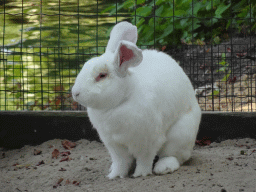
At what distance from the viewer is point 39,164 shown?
3225mm

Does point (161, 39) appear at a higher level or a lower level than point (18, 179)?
higher

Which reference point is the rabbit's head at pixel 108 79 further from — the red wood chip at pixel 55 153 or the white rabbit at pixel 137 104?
the red wood chip at pixel 55 153

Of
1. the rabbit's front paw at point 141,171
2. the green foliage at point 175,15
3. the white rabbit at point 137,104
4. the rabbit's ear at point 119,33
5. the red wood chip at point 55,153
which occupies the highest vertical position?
the green foliage at point 175,15

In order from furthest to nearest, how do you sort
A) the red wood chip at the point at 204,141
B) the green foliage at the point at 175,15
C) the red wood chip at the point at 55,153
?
the green foliage at the point at 175,15 < the red wood chip at the point at 204,141 < the red wood chip at the point at 55,153

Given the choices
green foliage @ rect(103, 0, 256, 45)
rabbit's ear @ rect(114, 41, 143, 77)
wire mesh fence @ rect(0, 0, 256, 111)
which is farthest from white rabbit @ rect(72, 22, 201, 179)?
green foliage @ rect(103, 0, 256, 45)

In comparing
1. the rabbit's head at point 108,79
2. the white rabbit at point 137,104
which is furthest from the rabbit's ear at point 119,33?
the rabbit's head at point 108,79

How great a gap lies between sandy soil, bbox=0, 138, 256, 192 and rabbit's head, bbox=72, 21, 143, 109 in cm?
63

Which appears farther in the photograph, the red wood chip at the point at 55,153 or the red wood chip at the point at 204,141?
the red wood chip at the point at 204,141

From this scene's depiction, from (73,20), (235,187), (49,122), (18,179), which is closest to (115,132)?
(235,187)

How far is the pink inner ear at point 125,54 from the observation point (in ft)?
7.23

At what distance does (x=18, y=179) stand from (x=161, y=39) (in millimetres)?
3125

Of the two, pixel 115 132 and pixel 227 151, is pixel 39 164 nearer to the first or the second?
pixel 115 132

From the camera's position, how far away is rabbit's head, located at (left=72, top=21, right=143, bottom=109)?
2107 mm

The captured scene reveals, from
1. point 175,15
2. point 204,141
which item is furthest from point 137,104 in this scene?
point 175,15
